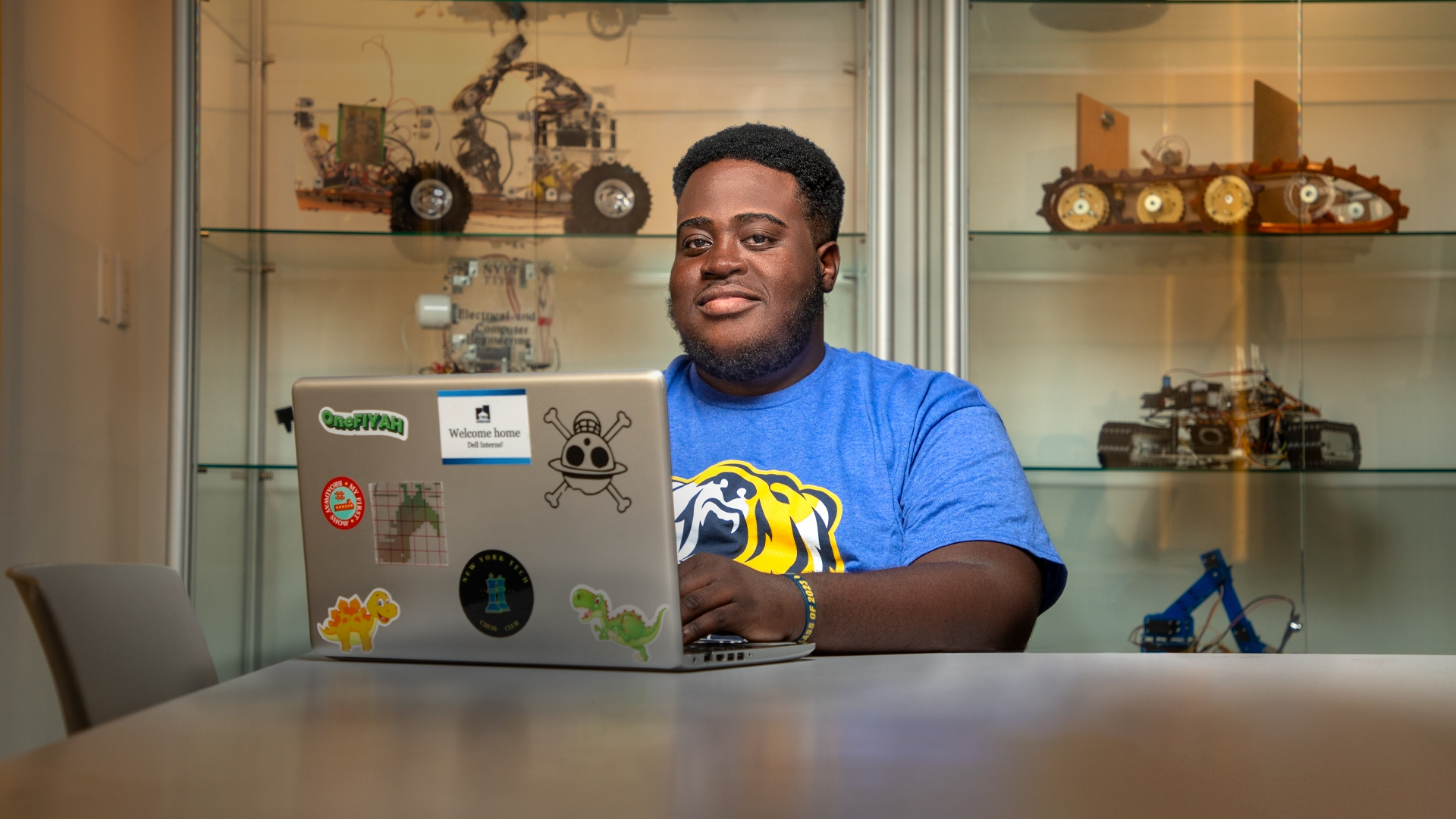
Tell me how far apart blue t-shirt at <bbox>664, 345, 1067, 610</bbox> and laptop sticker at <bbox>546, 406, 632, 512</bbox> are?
Answer: 0.47m

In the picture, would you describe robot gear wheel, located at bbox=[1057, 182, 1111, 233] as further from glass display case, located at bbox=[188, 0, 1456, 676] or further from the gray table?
the gray table

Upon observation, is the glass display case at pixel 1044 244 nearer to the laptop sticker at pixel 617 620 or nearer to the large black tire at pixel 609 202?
the large black tire at pixel 609 202

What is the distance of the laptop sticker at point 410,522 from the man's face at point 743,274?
0.64m

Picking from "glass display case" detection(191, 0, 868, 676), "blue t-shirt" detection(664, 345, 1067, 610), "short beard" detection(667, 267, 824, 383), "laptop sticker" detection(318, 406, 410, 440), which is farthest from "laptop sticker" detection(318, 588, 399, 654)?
"glass display case" detection(191, 0, 868, 676)

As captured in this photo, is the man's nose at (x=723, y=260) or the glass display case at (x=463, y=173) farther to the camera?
the glass display case at (x=463, y=173)

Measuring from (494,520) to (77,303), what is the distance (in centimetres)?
140

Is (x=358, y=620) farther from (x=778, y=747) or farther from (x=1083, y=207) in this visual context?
(x=1083, y=207)

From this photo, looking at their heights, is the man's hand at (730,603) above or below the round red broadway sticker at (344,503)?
below

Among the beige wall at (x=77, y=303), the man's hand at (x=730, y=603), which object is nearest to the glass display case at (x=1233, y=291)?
the man's hand at (x=730, y=603)

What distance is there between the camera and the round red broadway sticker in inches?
28.2

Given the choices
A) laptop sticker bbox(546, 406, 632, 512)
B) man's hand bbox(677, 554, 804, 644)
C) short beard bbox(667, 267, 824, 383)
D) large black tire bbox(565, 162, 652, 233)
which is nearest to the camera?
laptop sticker bbox(546, 406, 632, 512)

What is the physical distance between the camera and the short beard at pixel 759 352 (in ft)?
4.22

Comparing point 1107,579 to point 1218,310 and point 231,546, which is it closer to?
point 1218,310

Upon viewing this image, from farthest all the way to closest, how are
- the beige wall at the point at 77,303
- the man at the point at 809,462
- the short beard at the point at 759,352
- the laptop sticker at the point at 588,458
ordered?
the beige wall at the point at 77,303
the short beard at the point at 759,352
the man at the point at 809,462
the laptop sticker at the point at 588,458
